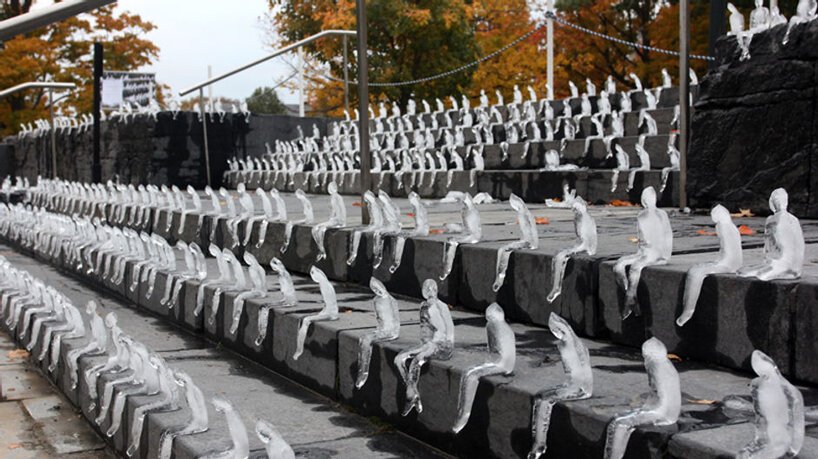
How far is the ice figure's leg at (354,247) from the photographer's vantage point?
442 centimetres

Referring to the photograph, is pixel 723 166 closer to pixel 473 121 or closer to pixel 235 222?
pixel 235 222

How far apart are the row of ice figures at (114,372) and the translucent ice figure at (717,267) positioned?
1206mm

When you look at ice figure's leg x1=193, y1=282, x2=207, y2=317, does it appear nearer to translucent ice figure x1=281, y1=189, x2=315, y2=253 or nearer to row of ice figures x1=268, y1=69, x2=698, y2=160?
translucent ice figure x1=281, y1=189, x2=315, y2=253

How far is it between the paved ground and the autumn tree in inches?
1047

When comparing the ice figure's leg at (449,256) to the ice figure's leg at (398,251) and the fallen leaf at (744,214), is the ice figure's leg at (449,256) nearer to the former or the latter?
the ice figure's leg at (398,251)

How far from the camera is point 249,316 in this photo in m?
4.03

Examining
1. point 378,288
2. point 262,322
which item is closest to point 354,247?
point 262,322

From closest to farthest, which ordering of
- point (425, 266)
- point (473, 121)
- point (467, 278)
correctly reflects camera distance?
point (467, 278) → point (425, 266) → point (473, 121)


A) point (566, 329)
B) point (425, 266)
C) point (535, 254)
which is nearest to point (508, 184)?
point (425, 266)

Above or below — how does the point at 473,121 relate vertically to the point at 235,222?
above

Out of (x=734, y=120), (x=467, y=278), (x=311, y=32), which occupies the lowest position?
(x=467, y=278)

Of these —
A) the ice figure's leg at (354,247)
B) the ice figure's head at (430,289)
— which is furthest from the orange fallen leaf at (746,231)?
the ice figure's leg at (354,247)

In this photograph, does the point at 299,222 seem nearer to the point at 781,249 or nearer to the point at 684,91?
the point at 684,91

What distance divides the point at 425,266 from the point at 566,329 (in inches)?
64.9
